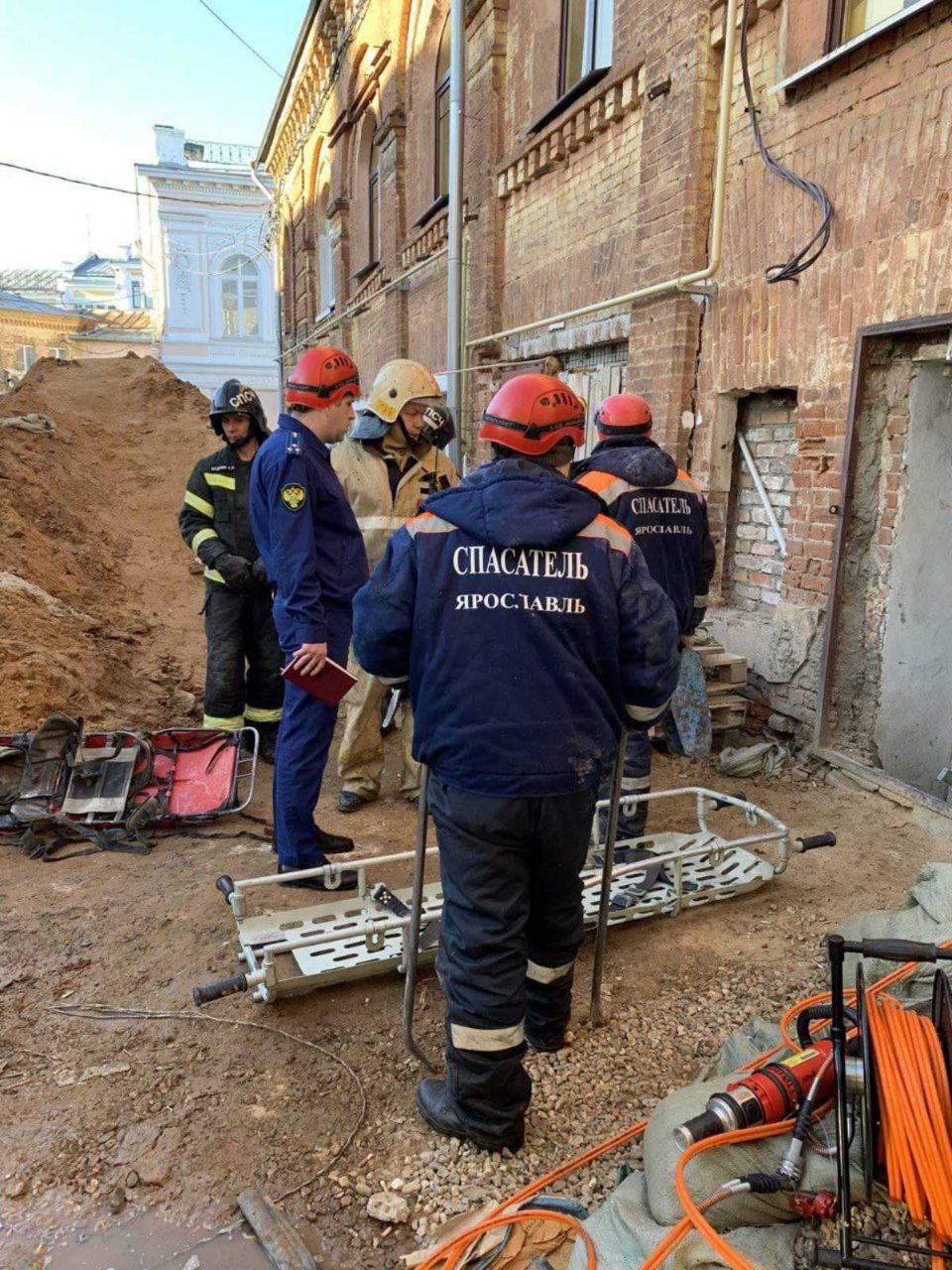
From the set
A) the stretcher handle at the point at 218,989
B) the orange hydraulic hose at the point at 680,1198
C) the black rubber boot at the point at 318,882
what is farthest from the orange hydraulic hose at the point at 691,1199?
the black rubber boot at the point at 318,882

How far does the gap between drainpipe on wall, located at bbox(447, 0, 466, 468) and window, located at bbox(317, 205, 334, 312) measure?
9.89 m

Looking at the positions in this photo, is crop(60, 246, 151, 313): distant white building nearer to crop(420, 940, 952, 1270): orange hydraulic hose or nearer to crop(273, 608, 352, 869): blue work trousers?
crop(273, 608, 352, 869): blue work trousers

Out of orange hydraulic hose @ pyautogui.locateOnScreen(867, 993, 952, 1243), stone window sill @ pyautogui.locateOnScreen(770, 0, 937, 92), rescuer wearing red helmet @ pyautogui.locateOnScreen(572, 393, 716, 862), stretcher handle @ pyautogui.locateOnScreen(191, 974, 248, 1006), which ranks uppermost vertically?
stone window sill @ pyautogui.locateOnScreen(770, 0, 937, 92)

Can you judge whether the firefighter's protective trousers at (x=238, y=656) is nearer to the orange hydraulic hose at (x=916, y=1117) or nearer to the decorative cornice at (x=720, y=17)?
the orange hydraulic hose at (x=916, y=1117)

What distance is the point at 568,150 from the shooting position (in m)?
7.19

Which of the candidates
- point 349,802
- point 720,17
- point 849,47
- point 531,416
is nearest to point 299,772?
point 349,802

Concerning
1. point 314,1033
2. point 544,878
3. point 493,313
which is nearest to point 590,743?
point 544,878

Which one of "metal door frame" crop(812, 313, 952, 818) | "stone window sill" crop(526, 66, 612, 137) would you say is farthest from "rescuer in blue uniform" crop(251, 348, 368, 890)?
"stone window sill" crop(526, 66, 612, 137)

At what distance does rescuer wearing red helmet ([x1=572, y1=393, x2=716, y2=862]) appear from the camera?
154 inches

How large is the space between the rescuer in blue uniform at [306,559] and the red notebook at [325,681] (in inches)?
1.6

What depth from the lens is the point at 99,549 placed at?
32.4ft

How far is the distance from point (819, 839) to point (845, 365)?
8.36 feet

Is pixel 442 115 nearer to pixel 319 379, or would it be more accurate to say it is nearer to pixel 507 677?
pixel 319 379

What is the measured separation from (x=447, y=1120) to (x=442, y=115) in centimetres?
1165
